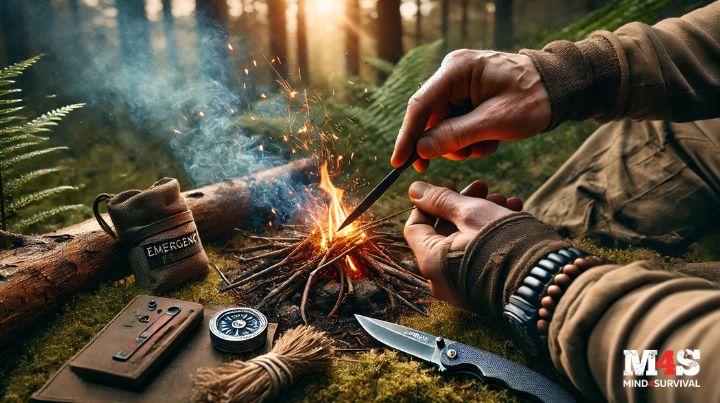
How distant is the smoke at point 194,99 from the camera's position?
4.88m

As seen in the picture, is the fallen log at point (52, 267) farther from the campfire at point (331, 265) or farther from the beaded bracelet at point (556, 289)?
the beaded bracelet at point (556, 289)

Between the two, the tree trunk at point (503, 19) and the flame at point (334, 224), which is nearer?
the flame at point (334, 224)

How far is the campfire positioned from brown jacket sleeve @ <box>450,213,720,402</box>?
114 centimetres

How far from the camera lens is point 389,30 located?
8594 millimetres

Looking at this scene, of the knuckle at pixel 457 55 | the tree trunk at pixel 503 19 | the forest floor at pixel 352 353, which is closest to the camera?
the forest floor at pixel 352 353

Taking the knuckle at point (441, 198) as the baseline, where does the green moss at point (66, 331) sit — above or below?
below

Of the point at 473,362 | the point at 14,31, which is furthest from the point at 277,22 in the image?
the point at 473,362

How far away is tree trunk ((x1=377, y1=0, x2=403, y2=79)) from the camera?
8.52 metres

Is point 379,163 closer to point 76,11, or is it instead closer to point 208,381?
point 208,381

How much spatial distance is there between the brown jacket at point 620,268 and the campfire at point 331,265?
0.81 metres

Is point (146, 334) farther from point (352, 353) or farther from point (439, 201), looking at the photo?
point (439, 201)

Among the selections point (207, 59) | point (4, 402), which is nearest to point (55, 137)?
point (207, 59)

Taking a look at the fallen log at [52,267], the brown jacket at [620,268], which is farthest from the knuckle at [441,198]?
the fallen log at [52,267]
